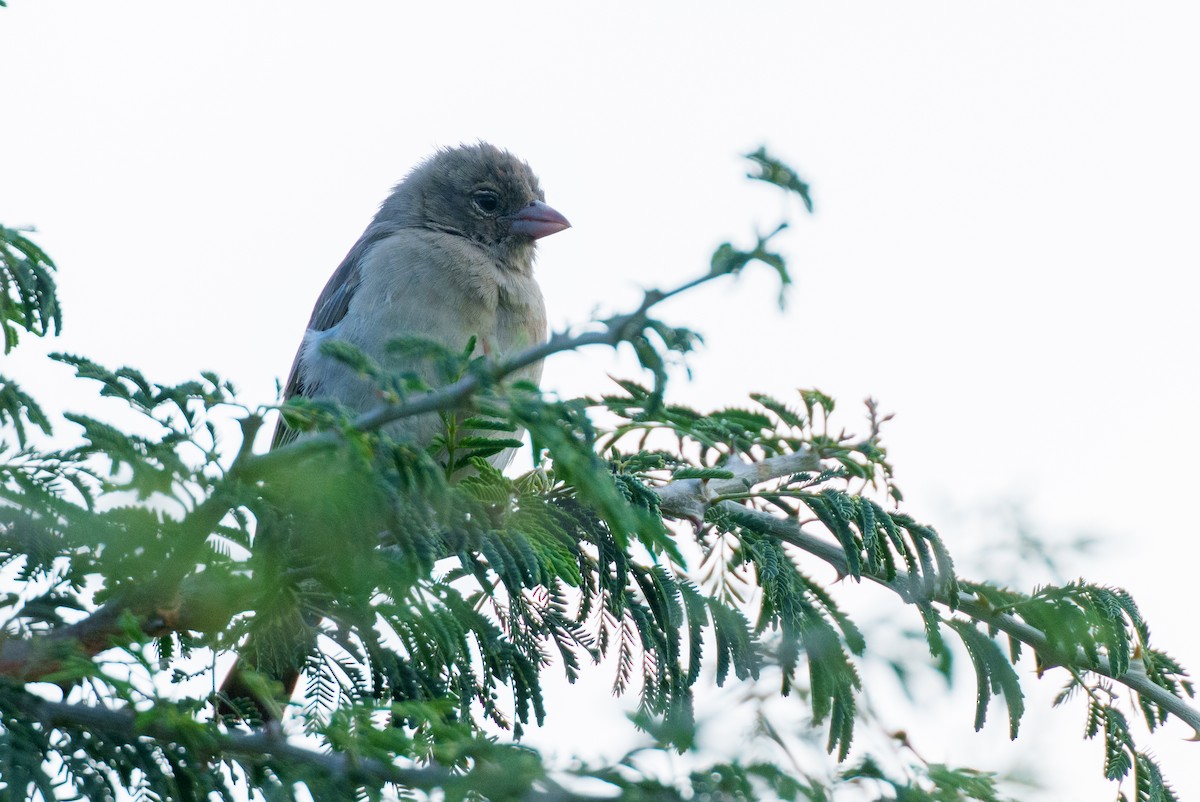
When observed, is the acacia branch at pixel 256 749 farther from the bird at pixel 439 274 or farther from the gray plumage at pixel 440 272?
the gray plumage at pixel 440 272

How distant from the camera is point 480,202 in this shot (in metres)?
5.87

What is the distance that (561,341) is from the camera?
5.49 ft

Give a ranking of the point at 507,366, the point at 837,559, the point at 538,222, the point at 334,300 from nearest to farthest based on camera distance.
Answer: the point at 507,366 → the point at 837,559 → the point at 334,300 → the point at 538,222

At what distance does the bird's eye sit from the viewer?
5.84 m

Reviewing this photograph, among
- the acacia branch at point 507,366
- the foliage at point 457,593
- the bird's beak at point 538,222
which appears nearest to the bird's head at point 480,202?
the bird's beak at point 538,222

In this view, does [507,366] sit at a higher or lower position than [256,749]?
higher

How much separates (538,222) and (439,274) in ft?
2.94

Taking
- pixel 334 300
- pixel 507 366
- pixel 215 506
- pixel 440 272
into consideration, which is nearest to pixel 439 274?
pixel 440 272

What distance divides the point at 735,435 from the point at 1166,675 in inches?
51.6

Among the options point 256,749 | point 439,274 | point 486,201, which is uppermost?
point 486,201

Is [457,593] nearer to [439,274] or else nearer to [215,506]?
[215,506]

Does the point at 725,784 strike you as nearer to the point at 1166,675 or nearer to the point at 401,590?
the point at 401,590

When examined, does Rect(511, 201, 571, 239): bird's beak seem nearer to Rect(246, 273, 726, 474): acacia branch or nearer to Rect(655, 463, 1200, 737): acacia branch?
Rect(655, 463, 1200, 737): acacia branch

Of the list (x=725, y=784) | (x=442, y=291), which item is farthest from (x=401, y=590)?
(x=442, y=291)
